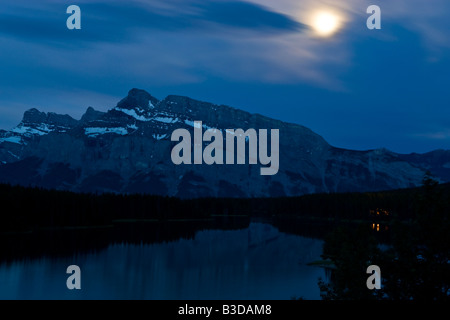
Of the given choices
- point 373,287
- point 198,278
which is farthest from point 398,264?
point 198,278

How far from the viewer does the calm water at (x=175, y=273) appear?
3093 inches

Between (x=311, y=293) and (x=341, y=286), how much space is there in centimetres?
4093

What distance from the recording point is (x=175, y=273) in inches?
3976

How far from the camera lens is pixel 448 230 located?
25.3m

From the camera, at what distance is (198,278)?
96625 millimetres

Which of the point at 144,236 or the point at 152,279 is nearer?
the point at 152,279

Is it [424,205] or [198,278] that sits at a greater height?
[424,205]

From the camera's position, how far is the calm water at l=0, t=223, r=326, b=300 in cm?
7856

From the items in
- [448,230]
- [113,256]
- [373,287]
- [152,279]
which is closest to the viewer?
[448,230]

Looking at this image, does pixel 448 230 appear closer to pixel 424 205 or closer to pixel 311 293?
pixel 424 205
